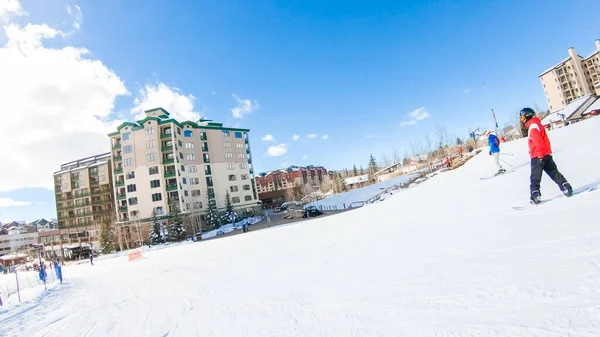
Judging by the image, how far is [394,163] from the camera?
86.0m

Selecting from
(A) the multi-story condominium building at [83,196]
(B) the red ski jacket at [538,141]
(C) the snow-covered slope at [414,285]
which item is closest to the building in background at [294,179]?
(A) the multi-story condominium building at [83,196]

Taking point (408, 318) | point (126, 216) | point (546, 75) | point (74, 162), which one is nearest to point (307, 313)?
point (408, 318)

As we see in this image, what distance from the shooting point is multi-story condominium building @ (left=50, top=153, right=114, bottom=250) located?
59941 millimetres

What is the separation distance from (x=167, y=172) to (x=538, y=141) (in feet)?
167

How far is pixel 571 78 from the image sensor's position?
69875 mm

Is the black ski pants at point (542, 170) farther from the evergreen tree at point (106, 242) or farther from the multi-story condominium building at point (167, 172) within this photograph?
the evergreen tree at point (106, 242)

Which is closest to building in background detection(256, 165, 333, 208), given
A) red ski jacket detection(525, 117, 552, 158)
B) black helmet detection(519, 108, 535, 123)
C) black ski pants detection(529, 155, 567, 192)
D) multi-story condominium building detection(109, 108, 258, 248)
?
multi-story condominium building detection(109, 108, 258, 248)

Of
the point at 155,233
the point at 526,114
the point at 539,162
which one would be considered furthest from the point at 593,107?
the point at 155,233

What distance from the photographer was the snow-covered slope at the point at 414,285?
2242 mm

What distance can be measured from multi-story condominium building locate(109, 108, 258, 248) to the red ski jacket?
144 ft

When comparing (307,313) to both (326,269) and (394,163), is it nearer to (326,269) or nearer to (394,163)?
(326,269)

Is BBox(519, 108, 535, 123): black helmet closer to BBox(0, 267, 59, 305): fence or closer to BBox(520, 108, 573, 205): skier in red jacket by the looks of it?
BBox(520, 108, 573, 205): skier in red jacket

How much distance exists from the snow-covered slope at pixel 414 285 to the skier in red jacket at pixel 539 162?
12.1 inches

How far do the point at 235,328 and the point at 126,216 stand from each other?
A: 175ft
